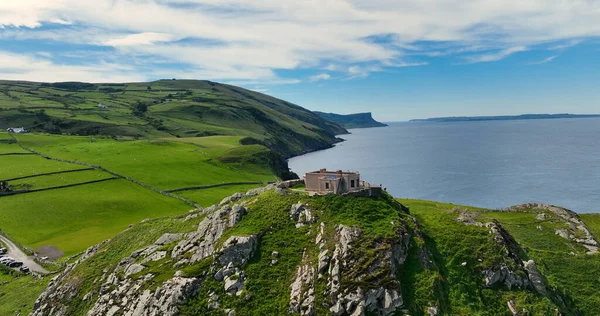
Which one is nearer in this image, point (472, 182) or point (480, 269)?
point (480, 269)

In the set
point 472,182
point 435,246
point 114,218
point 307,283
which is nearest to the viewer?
point 307,283

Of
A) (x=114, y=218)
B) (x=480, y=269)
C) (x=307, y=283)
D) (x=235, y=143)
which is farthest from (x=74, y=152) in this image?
(x=480, y=269)

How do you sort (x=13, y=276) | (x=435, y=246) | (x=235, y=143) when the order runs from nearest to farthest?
(x=435, y=246) < (x=13, y=276) < (x=235, y=143)

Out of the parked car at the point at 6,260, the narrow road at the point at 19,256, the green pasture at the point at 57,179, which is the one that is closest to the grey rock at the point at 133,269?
the narrow road at the point at 19,256

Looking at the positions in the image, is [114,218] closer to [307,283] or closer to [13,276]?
[13,276]

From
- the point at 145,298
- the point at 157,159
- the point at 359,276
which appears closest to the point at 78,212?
the point at 157,159

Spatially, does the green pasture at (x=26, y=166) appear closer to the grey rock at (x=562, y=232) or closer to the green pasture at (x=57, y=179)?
the green pasture at (x=57, y=179)

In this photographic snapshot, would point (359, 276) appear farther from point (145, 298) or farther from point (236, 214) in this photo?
point (145, 298)
